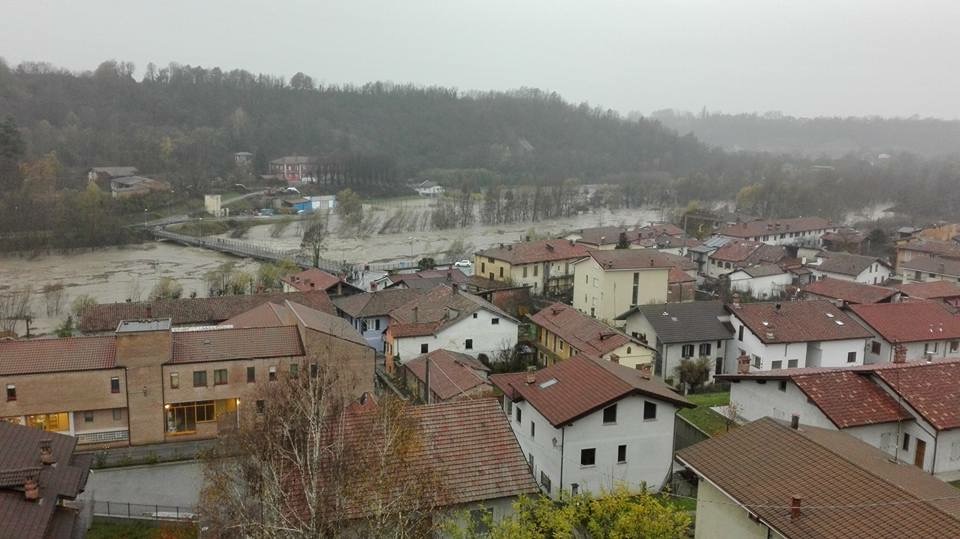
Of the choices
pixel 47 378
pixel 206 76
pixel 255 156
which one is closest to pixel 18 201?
pixel 255 156

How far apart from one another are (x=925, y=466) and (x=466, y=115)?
318 feet

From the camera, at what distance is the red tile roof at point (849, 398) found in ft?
34.8

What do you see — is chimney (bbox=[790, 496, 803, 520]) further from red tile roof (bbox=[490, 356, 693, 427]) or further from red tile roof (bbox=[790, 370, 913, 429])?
red tile roof (bbox=[790, 370, 913, 429])

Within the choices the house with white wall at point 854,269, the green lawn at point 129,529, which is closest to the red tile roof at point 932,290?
the house with white wall at point 854,269

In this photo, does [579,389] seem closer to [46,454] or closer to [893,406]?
[893,406]

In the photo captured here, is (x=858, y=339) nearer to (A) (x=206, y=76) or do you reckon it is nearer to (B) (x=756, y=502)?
(B) (x=756, y=502)

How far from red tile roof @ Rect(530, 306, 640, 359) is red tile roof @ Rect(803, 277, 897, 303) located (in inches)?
358

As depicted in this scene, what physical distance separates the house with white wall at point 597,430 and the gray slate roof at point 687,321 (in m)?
6.42

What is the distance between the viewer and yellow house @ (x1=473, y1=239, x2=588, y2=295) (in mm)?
27484

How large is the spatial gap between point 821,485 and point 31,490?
7.57m

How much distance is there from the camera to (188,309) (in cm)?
1992

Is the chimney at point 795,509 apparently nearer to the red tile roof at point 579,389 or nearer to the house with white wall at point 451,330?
the red tile roof at point 579,389

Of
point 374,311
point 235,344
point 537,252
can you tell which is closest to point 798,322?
point 374,311

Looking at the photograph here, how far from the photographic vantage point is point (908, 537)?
5.51 m
